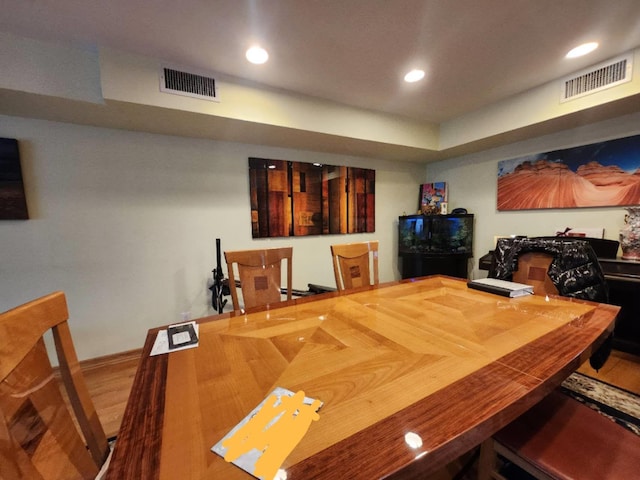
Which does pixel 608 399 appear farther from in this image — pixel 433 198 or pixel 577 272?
pixel 433 198

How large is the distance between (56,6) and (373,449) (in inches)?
95.5

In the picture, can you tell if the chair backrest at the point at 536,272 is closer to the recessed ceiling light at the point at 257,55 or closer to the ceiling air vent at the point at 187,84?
the recessed ceiling light at the point at 257,55

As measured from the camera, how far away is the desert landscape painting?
228 cm

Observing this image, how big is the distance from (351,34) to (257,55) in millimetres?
678

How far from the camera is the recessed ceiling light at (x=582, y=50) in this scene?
1.80 m

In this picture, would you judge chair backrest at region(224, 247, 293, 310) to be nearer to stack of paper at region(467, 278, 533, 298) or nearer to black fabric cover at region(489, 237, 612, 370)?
stack of paper at region(467, 278, 533, 298)

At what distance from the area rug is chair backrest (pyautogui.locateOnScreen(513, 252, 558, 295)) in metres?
0.49

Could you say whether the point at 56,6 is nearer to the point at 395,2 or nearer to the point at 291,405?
the point at 395,2

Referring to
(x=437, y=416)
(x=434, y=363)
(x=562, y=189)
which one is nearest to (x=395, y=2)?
(x=434, y=363)

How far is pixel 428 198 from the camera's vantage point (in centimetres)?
393

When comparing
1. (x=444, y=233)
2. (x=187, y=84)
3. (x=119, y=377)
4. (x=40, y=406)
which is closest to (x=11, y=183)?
(x=187, y=84)

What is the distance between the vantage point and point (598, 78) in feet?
6.66

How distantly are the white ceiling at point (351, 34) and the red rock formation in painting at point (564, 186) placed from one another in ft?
3.16

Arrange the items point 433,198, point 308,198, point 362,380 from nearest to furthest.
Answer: point 362,380, point 308,198, point 433,198
